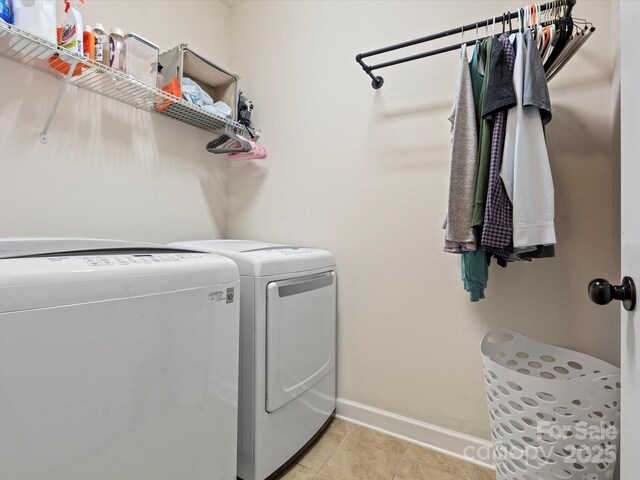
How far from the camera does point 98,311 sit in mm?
714

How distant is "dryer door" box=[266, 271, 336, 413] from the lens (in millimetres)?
1214

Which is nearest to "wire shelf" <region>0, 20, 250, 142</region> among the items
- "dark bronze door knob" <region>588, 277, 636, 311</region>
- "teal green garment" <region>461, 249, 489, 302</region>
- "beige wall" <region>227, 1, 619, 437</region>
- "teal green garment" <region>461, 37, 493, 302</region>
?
"beige wall" <region>227, 1, 619, 437</region>

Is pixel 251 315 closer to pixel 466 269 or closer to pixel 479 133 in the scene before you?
pixel 466 269

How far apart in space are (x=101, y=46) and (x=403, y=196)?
145 cm

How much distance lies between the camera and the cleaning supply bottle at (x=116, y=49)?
4.22 feet

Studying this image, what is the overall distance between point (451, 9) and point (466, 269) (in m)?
1.24

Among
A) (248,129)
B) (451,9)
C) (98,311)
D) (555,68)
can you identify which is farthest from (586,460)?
(248,129)

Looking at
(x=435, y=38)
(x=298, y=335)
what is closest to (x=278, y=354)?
(x=298, y=335)

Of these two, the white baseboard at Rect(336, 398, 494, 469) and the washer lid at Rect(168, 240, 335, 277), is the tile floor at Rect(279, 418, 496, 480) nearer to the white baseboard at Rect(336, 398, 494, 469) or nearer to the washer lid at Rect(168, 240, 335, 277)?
the white baseboard at Rect(336, 398, 494, 469)

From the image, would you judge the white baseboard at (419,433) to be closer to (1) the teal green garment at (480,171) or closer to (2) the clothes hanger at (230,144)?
(1) the teal green garment at (480,171)

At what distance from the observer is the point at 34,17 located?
105 centimetres

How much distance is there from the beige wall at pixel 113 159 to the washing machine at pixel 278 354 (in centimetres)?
52

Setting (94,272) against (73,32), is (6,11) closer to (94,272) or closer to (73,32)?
(73,32)

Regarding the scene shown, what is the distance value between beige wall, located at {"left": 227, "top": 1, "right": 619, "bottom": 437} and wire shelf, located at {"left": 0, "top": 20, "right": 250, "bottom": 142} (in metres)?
0.46
